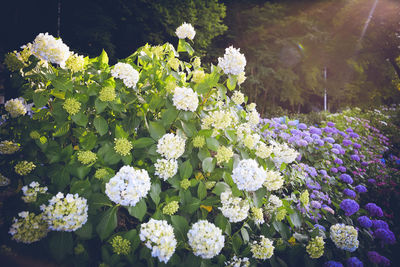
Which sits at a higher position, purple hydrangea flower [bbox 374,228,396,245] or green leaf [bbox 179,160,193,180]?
green leaf [bbox 179,160,193,180]

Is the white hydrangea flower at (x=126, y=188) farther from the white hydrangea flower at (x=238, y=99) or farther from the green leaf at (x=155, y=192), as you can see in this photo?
the white hydrangea flower at (x=238, y=99)

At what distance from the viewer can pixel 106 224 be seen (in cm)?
136

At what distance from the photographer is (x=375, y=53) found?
13.1m

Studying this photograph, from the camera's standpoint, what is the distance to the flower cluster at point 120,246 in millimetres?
1309

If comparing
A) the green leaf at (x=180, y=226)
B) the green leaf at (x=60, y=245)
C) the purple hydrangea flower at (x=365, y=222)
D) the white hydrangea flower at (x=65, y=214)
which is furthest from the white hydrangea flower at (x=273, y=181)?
the purple hydrangea flower at (x=365, y=222)

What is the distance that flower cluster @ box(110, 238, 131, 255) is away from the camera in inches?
51.5

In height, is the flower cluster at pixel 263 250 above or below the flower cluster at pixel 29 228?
below

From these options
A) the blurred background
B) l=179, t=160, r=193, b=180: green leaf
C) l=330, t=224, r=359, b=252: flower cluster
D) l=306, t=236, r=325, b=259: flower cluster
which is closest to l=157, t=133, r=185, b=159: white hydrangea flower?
l=179, t=160, r=193, b=180: green leaf

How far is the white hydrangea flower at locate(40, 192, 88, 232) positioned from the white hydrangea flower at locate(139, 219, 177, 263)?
0.36 m

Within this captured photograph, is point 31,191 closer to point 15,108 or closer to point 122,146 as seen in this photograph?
point 122,146

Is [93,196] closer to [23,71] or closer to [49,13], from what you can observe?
[23,71]

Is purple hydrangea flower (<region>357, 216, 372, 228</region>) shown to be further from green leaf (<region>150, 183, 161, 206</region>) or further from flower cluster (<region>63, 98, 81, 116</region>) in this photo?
flower cluster (<region>63, 98, 81, 116</region>)

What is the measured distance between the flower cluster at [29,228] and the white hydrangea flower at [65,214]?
0.06 m

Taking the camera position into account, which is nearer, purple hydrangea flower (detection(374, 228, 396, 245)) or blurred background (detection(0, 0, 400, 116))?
purple hydrangea flower (detection(374, 228, 396, 245))
